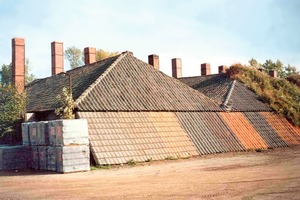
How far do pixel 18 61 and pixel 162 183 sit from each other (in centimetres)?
2137

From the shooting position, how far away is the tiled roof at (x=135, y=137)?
1719 centimetres

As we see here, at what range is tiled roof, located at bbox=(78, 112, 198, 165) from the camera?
56.4 ft

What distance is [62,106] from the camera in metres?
19.5

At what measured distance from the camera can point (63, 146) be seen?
49.2 feet

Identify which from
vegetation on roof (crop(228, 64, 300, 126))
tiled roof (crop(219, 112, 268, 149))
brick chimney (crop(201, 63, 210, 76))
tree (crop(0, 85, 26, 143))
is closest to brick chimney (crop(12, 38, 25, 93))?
tree (crop(0, 85, 26, 143))

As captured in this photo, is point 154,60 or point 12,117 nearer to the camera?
point 12,117

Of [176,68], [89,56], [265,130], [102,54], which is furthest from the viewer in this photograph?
[102,54]

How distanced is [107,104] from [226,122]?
8.43 m

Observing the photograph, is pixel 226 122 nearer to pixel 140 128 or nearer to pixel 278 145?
pixel 278 145

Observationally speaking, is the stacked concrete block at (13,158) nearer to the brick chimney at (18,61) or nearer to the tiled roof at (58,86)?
the tiled roof at (58,86)

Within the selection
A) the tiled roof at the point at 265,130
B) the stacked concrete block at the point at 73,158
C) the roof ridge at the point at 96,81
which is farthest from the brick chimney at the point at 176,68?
the stacked concrete block at the point at 73,158

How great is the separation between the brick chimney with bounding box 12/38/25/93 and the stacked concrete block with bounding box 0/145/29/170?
11.6 meters

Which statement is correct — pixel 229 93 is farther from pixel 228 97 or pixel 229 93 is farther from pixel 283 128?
pixel 283 128

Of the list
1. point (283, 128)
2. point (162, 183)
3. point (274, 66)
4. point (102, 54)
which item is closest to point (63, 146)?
point (162, 183)
